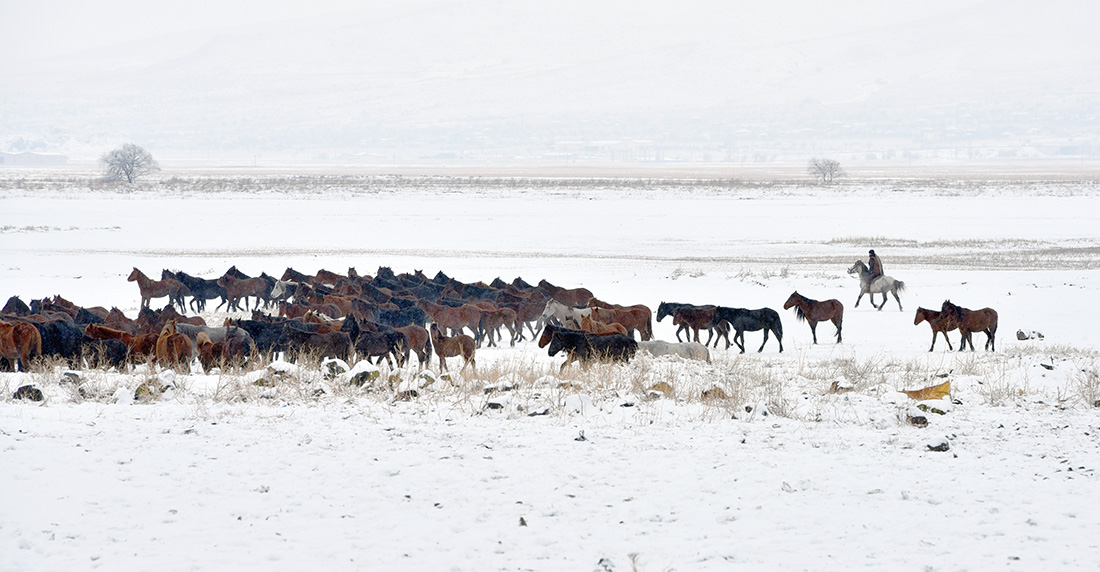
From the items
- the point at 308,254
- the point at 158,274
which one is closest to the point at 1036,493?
the point at 158,274

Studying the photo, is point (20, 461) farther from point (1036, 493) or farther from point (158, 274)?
point (158, 274)

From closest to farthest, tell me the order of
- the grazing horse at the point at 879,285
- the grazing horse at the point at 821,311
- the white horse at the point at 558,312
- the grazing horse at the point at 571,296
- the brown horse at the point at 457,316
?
the brown horse at the point at 457,316 → the white horse at the point at 558,312 → the grazing horse at the point at 821,311 → the grazing horse at the point at 571,296 → the grazing horse at the point at 879,285

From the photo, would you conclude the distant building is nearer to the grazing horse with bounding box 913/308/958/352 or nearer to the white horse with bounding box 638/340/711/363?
the white horse with bounding box 638/340/711/363

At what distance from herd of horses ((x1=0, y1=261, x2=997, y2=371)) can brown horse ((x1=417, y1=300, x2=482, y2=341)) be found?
0.02 metres

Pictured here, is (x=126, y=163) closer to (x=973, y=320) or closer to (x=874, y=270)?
(x=874, y=270)

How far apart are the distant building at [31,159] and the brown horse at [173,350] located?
20225 cm

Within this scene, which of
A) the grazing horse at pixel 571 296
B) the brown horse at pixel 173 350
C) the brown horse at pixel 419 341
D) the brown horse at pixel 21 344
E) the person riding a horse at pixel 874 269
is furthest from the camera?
the person riding a horse at pixel 874 269

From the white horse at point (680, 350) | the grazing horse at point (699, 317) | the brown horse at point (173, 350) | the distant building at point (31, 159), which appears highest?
the distant building at point (31, 159)

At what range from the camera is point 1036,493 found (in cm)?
675

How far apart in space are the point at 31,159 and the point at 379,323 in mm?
210169

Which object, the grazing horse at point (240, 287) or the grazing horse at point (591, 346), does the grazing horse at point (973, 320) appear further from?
the grazing horse at point (240, 287)

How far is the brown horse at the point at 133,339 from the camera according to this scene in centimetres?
1128

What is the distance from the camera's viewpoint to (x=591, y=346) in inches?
484

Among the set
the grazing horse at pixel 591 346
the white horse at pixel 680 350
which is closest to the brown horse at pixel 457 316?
the white horse at pixel 680 350
